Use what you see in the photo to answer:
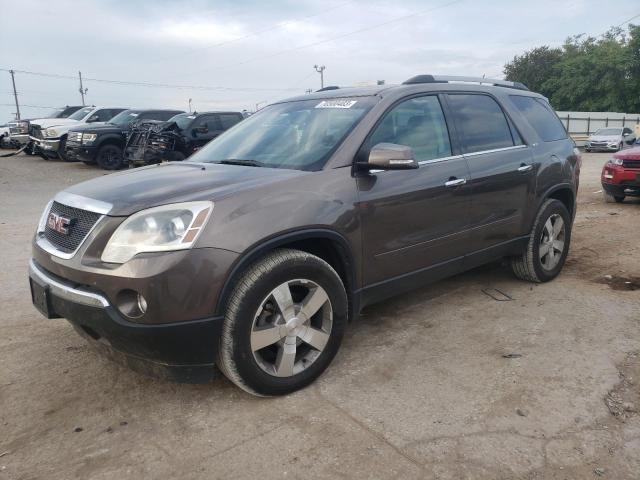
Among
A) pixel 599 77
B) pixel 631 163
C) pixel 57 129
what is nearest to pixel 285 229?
pixel 631 163

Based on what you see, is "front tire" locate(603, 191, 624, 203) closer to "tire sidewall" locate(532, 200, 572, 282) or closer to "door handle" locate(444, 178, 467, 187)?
"tire sidewall" locate(532, 200, 572, 282)

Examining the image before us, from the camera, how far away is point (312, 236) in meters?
3.04

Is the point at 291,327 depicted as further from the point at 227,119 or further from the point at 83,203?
the point at 227,119

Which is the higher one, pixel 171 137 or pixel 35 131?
pixel 35 131

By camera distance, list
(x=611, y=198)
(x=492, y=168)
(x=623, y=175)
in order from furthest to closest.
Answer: (x=611, y=198)
(x=623, y=175)
(x=492, y=168)

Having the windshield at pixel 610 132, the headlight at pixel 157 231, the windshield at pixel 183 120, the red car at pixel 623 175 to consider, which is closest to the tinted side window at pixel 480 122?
the headlight at pixel 157 231

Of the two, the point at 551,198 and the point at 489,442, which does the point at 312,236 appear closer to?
the point at 489,442

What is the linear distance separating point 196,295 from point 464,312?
2.53 m

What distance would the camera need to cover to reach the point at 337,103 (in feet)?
12.6

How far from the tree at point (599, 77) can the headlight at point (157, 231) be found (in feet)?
197

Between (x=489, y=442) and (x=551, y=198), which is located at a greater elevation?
(x=551, y=198)

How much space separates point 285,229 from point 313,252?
43 centimetres

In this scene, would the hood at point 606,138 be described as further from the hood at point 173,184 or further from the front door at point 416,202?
the hood at point 173,184

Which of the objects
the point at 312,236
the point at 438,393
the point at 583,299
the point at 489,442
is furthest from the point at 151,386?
the point at 583,299
